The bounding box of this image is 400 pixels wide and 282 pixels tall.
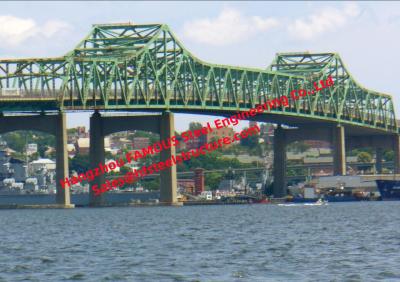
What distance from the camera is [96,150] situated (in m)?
174

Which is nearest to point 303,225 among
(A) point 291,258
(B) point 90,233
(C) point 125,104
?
(B) point 90,233

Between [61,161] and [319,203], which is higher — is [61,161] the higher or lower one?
the higher one

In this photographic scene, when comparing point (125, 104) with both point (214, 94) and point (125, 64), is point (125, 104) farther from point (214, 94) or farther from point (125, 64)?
point (214, 94)

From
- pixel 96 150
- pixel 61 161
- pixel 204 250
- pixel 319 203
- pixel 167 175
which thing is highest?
pixel 96 150

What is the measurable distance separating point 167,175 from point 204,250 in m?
90.5

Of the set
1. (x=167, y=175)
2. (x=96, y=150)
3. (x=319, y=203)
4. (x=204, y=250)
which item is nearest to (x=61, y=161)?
(x=96, y=150)

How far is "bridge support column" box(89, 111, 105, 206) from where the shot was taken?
172875 millimetres

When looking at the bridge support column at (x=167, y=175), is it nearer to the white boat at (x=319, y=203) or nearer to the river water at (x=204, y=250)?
the white boat at (x=319, y=203)

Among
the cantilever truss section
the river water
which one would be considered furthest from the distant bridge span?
the river water

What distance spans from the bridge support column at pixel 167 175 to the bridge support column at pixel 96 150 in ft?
23.2

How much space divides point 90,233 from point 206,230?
8260 millimetres

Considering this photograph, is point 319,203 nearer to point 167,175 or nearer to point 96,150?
point 167,175

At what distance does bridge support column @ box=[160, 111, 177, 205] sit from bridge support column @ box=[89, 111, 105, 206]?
7.06 m

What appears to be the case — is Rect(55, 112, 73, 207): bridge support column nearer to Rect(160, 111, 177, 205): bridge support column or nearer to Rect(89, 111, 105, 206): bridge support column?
Rect(89, 111, 105, 206): bridge support column
